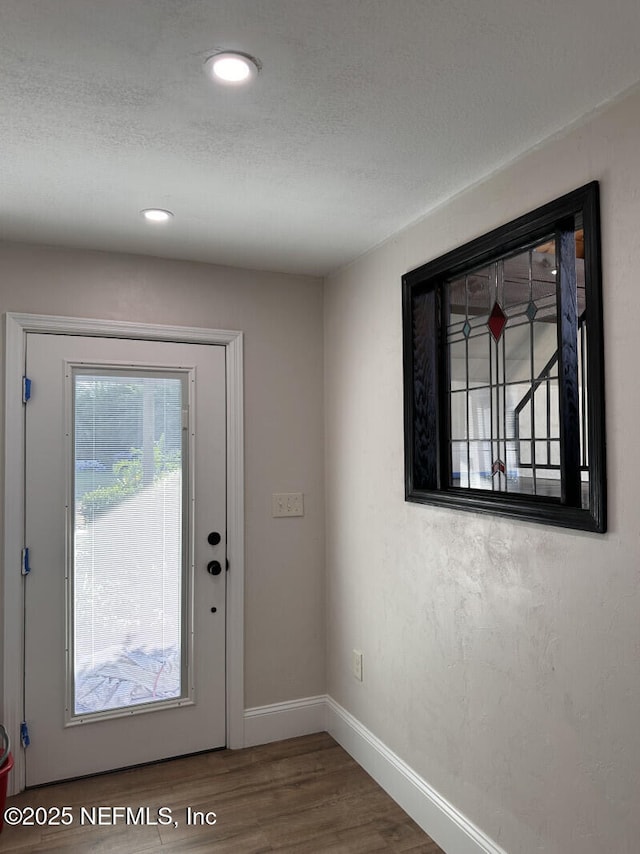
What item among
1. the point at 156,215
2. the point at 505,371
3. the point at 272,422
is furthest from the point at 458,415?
the point at 156,215

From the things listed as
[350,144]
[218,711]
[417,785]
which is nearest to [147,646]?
[218,711]

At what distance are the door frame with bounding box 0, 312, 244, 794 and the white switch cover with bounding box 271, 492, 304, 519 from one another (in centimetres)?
19

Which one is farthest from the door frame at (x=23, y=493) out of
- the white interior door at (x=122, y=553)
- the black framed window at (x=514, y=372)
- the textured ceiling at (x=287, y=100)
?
the black framed window at (x=514, y=372)

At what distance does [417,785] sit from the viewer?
2494 millimetres

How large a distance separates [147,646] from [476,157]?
2.53 metres

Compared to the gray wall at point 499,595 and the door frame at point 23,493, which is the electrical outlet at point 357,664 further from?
the door frame at point 23,493

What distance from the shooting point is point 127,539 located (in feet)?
9.62

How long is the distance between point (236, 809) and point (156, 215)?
8.11 feet

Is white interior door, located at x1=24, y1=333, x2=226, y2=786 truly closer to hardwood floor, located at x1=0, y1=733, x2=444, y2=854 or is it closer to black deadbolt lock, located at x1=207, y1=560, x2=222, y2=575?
black deadbolt lock, located at x1=207, y1=560, x2=222, y2=575

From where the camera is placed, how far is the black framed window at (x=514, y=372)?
1.76m

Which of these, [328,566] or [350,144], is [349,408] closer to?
[328,566]

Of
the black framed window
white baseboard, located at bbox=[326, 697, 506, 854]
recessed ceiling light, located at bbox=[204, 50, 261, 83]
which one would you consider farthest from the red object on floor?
recessed ceiling light, located at bbox=[204, 50, 261, 83]

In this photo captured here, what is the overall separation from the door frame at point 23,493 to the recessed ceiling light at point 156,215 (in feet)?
1.96

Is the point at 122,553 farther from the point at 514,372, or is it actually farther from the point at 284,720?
the point at 514,372
